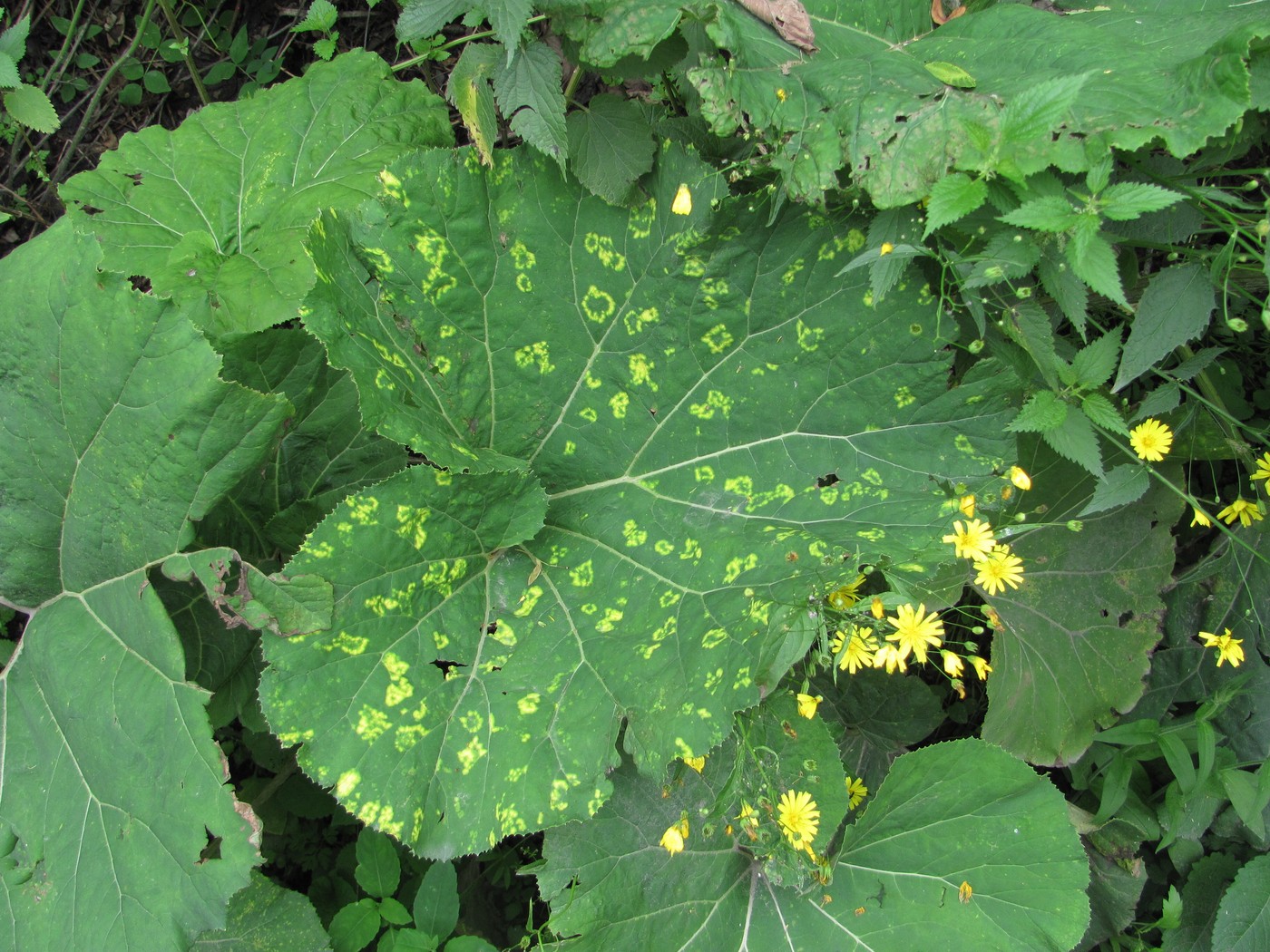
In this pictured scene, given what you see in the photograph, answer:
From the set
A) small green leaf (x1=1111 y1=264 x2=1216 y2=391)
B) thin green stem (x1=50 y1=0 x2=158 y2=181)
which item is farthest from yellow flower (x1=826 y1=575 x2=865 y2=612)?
thin green stem (x1=50 y1=0 x2=158 y2=181)

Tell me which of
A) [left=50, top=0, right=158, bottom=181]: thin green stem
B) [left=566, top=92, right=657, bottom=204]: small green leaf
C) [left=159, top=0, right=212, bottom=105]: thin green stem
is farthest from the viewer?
[left=50, top=0, right=158, bottom=181]: thin green stem

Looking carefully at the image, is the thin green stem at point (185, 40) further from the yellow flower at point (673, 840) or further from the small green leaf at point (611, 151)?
the yellow flower at point (673, 840)

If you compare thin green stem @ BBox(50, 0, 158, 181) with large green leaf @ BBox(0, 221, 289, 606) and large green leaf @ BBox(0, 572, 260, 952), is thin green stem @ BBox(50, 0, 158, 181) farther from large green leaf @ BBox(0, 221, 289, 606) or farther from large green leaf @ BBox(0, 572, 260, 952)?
large green leaf @ BBox(0, 572, 260, 952)

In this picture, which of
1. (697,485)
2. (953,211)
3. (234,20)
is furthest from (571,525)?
(234,20)

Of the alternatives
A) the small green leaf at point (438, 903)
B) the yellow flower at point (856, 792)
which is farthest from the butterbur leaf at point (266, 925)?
the yellow flower at point (856, 792)

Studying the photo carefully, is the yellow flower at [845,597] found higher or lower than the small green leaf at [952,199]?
lower

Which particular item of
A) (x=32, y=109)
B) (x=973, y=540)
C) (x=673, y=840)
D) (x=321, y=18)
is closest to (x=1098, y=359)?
(x=973, y=540)

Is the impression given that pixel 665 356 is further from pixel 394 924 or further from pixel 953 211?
pixel 394 924
